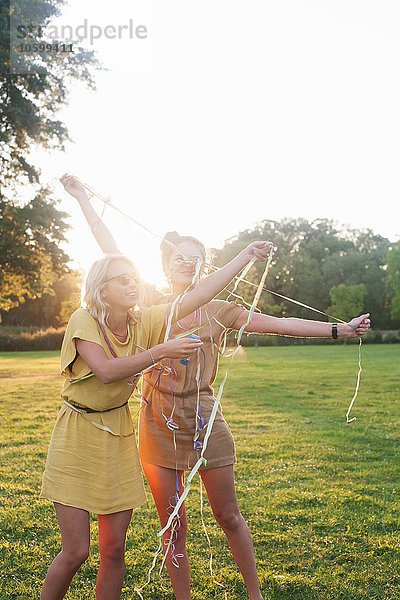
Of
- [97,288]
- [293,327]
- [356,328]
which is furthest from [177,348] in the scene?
[356,328]

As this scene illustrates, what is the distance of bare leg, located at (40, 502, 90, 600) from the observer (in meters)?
3.00

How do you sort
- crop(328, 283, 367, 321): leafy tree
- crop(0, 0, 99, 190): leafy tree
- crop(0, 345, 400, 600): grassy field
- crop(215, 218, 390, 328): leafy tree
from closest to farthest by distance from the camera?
crop(0, 345, 400, 600): grassy field, crop(0, 0, 99, 190): leafy tree, crop(328, 283, 367, 321): leafy tree, crop(215, 218, 390, 328): leafy tree

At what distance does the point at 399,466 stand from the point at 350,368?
53.2ft

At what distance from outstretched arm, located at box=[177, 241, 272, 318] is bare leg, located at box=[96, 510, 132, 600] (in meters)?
1.01

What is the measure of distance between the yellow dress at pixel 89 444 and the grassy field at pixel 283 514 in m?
1.24

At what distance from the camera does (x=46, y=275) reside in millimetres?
24719

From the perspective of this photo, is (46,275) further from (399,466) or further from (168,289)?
(168,289)

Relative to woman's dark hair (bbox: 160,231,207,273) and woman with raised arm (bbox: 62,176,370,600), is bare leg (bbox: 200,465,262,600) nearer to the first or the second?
woman with raised arm (bbox: 62,176,370,600)

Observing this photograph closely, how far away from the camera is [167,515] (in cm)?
350

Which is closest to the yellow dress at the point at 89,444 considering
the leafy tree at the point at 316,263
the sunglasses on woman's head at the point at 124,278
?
the sunglasses on woman's head at the point at 124,278

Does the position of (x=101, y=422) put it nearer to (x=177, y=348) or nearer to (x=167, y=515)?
(x=177, y=348)

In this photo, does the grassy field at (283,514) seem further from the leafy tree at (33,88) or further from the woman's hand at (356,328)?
the leafy tree at (33,88)

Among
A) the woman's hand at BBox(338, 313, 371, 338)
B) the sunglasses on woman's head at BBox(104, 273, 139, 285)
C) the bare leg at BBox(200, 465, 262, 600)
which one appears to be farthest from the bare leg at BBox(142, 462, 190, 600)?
the woman's hand at BBox(338, 313, 371, 338)

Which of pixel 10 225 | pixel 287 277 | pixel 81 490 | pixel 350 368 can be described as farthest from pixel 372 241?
pixel 81 490
